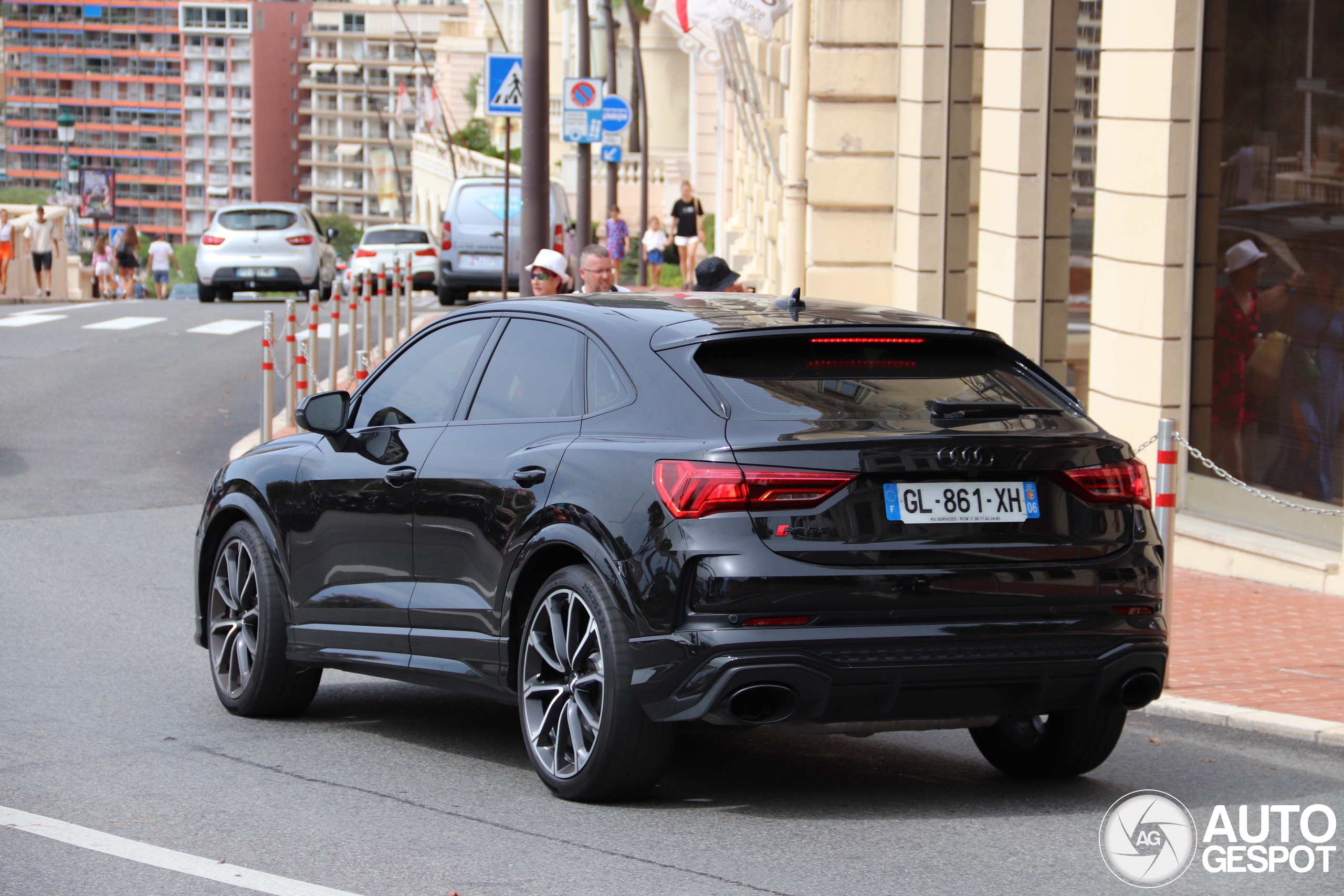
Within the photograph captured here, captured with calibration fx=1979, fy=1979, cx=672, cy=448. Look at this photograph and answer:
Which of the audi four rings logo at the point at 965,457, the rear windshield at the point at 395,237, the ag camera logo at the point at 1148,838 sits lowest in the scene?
the ag camera logo at the point at 1148,838

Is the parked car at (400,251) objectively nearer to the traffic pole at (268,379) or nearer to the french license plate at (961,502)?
the traffic pole at (268,379)

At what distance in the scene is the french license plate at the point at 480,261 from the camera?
33.4 m

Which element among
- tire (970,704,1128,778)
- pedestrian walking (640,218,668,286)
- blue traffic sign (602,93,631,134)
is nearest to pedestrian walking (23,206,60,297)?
pedestrian walking (640,218,668,286)

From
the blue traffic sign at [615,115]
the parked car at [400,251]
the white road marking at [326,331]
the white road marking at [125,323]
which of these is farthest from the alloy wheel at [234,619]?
the parked car at [400,251]

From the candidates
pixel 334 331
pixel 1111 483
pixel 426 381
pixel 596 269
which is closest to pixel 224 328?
pixel 334 331

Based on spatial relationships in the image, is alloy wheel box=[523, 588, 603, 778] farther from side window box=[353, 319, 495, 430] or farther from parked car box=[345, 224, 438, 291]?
parked car box=[345, 224, 438, 291]

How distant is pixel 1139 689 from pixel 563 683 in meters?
1.72

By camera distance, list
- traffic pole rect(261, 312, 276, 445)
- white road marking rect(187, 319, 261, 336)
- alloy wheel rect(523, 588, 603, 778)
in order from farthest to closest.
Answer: white road marking rect(187, 319, 261, 336)
traffic pole rect(261, 312, 276, 445)
alloy wheel rect(523, 588, 603, 778)

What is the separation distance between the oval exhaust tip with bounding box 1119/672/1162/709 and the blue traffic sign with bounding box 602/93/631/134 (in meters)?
24.0

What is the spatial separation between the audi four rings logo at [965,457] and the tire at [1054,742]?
40.1 inches

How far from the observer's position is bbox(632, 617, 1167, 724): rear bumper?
5414mm

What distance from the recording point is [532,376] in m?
6.45

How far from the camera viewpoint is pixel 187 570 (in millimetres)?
11570

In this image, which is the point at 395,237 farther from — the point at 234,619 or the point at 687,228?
the point at 234,619
